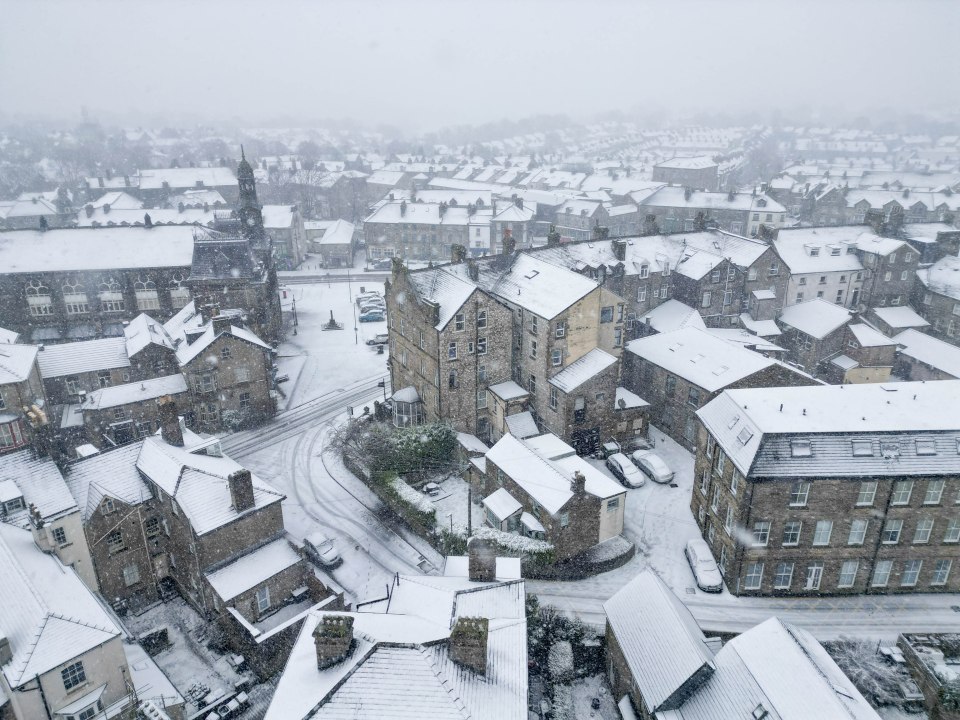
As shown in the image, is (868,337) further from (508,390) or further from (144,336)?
(144,336)

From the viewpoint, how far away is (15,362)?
49188 mm

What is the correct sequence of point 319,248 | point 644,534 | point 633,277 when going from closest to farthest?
point 644,534 → point 633,277 → point 319,248

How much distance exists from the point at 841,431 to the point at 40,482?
43.2 metres

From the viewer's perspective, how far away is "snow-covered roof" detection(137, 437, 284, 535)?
34781 mm

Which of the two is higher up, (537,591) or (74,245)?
(74,245)

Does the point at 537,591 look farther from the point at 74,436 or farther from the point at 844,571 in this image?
the point at 74,436

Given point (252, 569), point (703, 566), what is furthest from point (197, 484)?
point (703, 566)

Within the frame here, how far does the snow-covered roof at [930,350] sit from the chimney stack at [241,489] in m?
60.2

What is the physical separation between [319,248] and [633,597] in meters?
92.9

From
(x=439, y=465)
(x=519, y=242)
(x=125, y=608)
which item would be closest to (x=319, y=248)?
(x=519, y=242)

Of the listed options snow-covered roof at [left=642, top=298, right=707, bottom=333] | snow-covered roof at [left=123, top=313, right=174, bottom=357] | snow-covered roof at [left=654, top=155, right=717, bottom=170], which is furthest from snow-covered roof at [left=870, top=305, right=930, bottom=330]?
snow-covered roof at [left=654, top=155, right=717, bottom=170]

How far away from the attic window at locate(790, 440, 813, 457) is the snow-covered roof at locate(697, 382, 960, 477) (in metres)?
0.05

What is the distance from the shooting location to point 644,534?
137ft

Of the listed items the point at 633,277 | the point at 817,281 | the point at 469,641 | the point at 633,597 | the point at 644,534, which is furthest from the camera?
the point at 817,281
